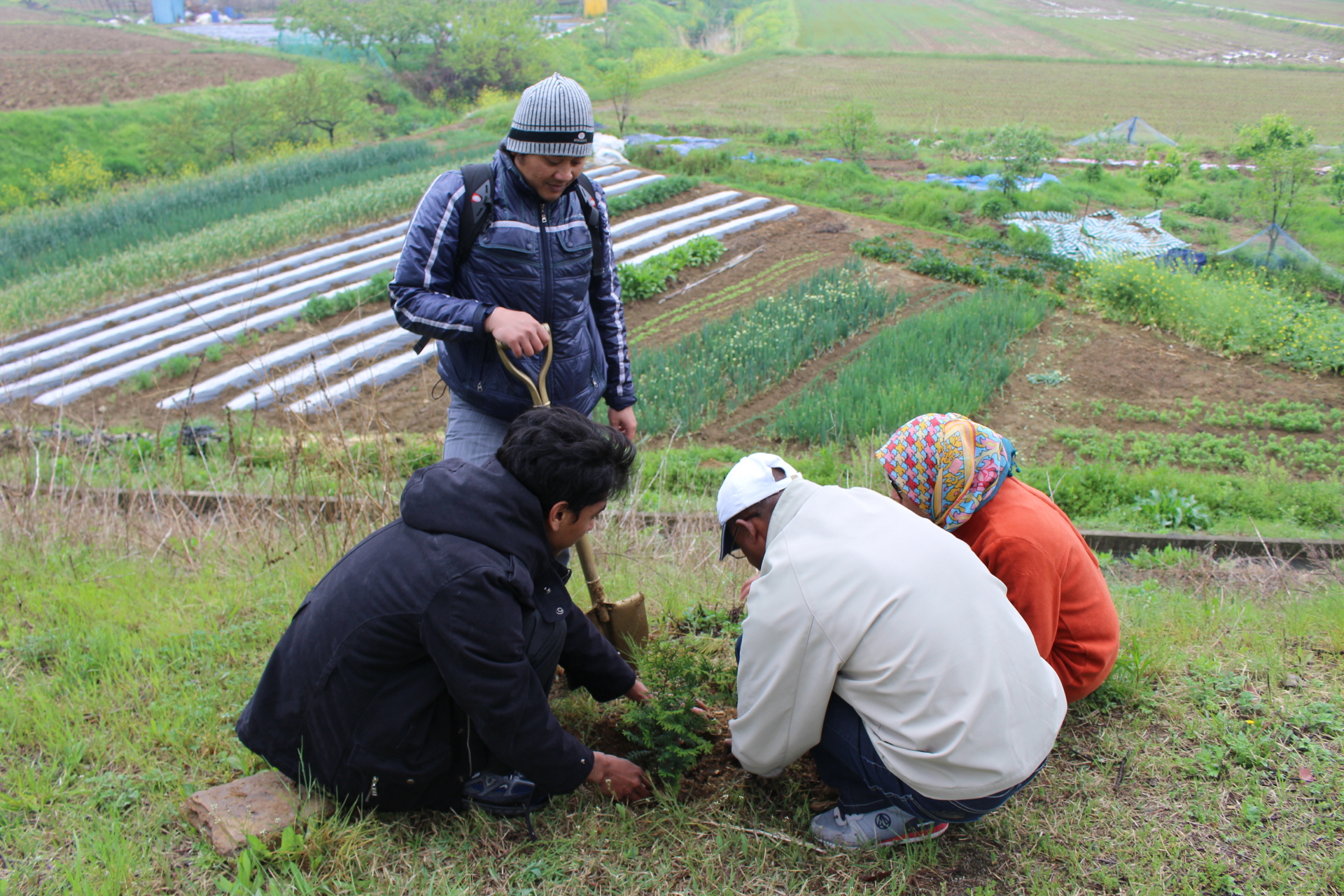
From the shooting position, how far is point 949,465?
2.25m

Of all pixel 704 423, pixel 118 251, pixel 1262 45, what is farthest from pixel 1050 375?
pixel 1262 45

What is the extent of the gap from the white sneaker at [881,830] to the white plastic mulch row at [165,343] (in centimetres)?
814

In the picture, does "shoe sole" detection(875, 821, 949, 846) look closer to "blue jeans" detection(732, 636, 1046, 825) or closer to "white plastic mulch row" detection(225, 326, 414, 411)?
"blue jeans" detection(732, 636, 1046, 825)

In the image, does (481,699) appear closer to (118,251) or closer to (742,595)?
(742,595)

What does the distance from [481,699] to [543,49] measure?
4204 cm

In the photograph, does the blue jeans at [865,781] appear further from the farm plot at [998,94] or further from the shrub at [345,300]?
the farm plot at [998,94]

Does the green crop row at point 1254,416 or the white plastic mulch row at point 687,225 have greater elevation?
the white plastic mulch row at point 687,225

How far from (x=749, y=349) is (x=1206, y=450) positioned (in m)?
3.78

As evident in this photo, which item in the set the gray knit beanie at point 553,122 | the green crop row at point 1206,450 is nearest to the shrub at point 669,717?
the gray knit beanie at point 553,122

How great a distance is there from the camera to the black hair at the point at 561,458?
1972 millimetres

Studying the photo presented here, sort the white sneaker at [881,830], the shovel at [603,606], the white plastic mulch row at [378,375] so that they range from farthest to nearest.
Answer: the white plastic mulch row at [378,375] < the shovel at [603,606] < the white sneaker at [881,830]

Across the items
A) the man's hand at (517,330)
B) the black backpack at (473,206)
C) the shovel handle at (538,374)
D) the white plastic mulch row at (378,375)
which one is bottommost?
the white plastic mulch row at (378,375)

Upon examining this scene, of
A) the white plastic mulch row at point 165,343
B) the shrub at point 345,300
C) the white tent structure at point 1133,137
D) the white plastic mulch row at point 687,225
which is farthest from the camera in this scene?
the white tent structure at point 1133,137

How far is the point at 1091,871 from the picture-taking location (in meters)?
2.08
